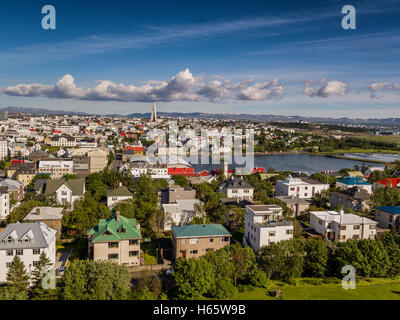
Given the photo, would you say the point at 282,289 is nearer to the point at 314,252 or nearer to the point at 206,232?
the point at 314,252

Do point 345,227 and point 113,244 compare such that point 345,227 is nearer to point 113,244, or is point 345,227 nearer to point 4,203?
point 113,244

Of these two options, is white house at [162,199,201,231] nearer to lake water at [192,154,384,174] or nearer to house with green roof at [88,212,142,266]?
house with green roof at [88,212,142,266]

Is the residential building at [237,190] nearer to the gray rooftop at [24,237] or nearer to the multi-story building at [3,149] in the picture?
the gray rooftop at [24,237]

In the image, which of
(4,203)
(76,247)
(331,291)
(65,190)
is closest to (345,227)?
(331,291)

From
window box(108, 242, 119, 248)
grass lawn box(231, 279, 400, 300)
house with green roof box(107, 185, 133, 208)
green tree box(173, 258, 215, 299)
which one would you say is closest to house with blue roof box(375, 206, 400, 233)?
grass lawn box(231, 279, 400, 300)

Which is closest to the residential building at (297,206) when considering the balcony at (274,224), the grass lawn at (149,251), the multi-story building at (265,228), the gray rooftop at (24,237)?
the multi-story building at (265,228)
